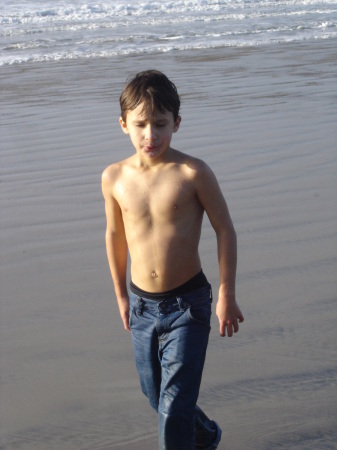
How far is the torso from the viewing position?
2484 millimetres

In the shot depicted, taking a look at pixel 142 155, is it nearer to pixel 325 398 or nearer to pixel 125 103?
pixel 125 103

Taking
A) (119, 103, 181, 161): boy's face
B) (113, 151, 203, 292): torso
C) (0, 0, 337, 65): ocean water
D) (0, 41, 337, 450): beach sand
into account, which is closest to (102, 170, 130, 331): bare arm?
(113, 151, 203, 292): torso

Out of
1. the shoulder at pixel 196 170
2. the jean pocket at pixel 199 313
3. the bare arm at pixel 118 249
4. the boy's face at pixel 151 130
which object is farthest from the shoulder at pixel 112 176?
the jean pocket at pixel 199 313

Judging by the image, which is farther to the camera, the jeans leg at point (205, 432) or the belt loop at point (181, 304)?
the jeans leg at point (205, 432)

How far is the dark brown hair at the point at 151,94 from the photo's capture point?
97.2 inches

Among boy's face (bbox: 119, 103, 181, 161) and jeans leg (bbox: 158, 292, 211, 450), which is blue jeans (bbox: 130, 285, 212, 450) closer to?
jeans leg (bbox: 158, 292, 211, 450)

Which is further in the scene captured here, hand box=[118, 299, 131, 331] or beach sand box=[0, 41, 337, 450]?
beach sand box=[0, 41, 337, 450]

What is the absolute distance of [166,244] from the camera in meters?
2.52

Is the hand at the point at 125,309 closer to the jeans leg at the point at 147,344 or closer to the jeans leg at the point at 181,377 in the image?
the jeans leg at the point at 147,344

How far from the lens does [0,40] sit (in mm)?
16234

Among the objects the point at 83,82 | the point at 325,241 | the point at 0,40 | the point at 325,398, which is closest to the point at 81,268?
the point at 325,241

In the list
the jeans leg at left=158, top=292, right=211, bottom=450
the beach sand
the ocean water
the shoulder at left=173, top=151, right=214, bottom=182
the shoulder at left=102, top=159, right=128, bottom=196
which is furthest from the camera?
the ocean water

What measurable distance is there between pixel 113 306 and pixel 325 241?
4.58 ft

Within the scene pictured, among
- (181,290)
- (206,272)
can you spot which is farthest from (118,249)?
(206,272)
